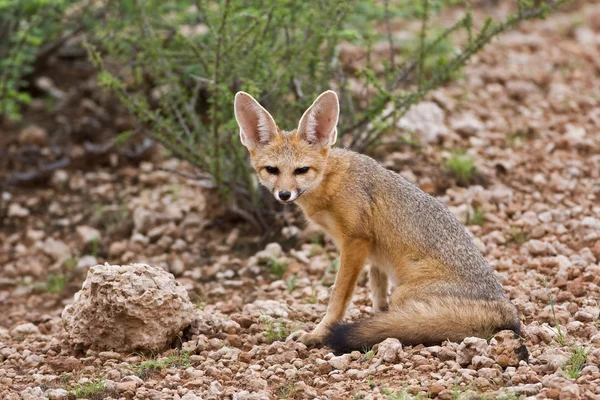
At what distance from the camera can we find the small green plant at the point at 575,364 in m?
4.11

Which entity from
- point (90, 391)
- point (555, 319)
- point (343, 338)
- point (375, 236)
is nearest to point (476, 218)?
point (375, 236)

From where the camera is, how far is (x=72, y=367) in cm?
496

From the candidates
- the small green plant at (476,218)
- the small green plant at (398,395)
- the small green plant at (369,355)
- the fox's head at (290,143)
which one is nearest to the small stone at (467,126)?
the small green plant at (476,218)

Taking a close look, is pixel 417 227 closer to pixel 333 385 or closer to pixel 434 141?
pixel 333 385

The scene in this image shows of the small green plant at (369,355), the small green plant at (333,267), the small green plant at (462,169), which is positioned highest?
the small green plant at (462,169)

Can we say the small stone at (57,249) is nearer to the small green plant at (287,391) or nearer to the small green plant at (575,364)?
the small green plant at (287,391)

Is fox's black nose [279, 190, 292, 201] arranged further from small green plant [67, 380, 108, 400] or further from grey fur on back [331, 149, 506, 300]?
small green plant [67, 380, 108, 400]

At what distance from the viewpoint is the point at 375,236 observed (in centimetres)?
545

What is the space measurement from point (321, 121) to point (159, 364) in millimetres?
1868

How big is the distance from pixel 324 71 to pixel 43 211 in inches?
135

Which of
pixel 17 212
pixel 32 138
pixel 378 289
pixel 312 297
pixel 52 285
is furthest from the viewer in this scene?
pixel 32 138

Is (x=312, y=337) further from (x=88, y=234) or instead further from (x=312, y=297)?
(x=88, y=234)

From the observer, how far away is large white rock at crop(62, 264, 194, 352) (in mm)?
5023

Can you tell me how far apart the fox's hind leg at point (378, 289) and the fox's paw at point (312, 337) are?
720 mm
